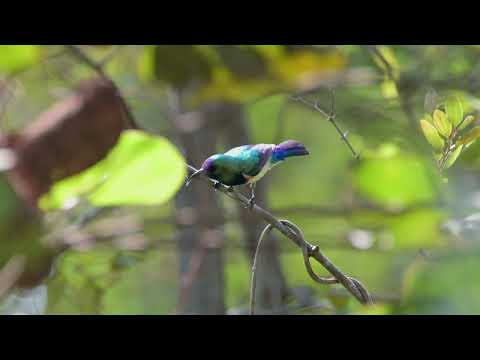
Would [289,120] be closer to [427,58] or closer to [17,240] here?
[427,58]

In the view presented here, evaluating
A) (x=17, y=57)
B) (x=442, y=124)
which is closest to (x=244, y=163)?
(x=442, y=124)

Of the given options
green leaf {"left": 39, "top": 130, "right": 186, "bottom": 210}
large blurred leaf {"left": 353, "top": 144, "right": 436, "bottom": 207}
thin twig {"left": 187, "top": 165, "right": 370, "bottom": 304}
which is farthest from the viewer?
large blurred leaf {"left": 353, "top": 144, "right": 436, "bottom": 207}

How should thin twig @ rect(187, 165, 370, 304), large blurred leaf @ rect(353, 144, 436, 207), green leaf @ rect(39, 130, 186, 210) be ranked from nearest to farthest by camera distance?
thin twig @ rect(187, 165, 370, 304) < green leaf @ rect(39, 130, 186, 210) < large blurred leaf @ rect(353, 144, 436, 207)

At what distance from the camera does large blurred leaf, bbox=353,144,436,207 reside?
35.2 inches

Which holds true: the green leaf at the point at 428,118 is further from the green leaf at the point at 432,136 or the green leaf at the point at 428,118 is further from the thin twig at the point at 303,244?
the thin twig at the point at 303,244

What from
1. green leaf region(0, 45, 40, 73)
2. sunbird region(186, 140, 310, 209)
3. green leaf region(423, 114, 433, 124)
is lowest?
sunbird region(186, 140, 310, 209)

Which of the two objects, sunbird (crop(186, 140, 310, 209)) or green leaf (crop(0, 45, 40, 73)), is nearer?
sunbird (crop(186, 140, 310, 209))

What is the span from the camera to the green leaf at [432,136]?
2.10 feet

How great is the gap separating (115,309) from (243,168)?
0.28 meters

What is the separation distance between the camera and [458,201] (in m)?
0.83

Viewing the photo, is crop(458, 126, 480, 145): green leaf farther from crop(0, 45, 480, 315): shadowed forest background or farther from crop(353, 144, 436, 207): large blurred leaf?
crop(353, 144, 436, 207): large blurred leaf

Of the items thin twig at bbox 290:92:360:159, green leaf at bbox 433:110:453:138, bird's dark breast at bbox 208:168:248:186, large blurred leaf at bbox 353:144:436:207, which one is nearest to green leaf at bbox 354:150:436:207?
large blurred leaf at bbox 353:144:436:207
